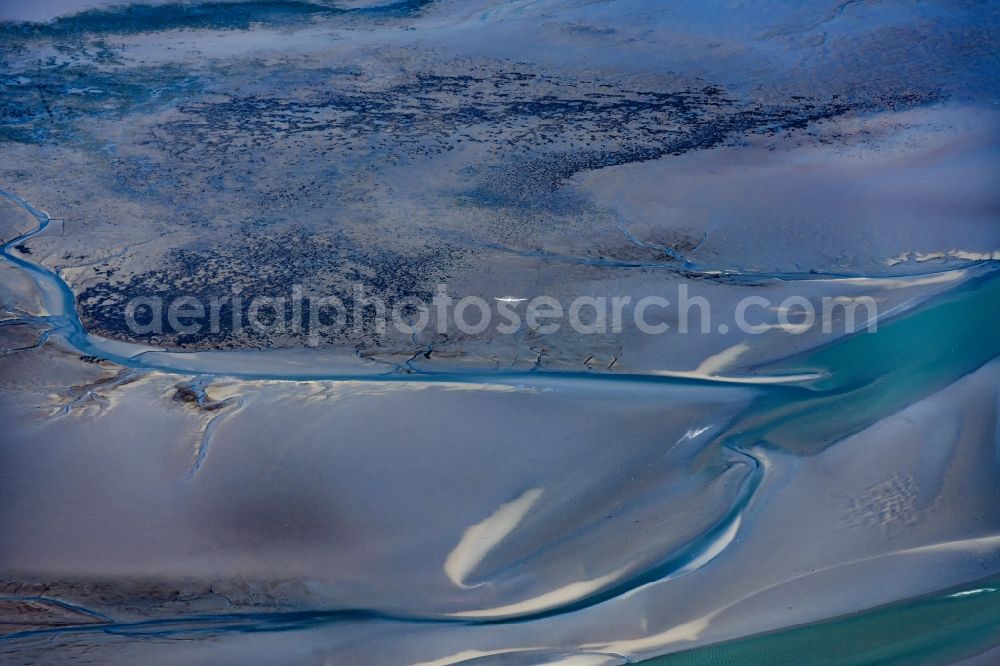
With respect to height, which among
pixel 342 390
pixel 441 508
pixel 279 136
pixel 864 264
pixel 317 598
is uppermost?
pixel 279 136

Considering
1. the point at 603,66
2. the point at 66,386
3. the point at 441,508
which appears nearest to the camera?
the point at 441,508

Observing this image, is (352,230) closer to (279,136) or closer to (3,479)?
(279,136)

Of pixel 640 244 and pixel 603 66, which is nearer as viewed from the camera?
pixel 640 244

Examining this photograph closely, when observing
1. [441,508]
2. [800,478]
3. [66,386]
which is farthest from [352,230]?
[800,478]

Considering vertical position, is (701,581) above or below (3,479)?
below

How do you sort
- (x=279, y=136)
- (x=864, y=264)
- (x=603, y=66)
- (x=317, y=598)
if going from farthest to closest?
(x=603, y=66) → (x=279, y=136) → (x=864, y=264) → (x=317, y=598)

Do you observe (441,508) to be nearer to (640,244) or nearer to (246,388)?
(246,388)

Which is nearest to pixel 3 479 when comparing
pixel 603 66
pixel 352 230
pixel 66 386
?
pixel 66 386
